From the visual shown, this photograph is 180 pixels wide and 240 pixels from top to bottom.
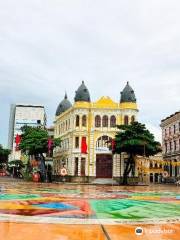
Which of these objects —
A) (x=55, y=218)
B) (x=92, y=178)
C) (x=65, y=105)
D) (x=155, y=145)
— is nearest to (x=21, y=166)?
(x=65, y=105)

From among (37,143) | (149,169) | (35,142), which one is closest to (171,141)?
(149,169)

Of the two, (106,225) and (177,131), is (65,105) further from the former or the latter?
(106,225)

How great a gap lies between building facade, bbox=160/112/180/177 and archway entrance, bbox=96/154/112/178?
526 inches

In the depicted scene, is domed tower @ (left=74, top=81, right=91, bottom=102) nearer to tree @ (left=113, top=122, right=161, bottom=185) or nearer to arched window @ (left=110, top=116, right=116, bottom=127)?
arched window @ (left=110, top=116, right=116, bottom=127)

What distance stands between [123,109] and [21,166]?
58.3 m

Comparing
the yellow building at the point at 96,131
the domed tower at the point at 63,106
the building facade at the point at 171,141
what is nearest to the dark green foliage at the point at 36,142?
the yellow building at the point at 96,131

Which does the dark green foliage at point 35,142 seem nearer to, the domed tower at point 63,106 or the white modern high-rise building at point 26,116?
the domed tower at point 63,106

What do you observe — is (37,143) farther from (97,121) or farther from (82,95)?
(82,95)

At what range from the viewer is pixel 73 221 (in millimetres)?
12016

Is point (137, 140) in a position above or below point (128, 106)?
below

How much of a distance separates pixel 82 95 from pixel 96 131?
7.09m

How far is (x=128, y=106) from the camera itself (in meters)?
65.8

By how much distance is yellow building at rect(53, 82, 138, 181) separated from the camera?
6450 cm

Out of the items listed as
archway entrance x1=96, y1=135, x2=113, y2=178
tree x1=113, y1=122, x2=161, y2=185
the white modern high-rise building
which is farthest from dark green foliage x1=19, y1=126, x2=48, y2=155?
the white modern high-rise building
